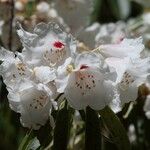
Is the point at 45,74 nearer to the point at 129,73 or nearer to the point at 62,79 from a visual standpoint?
the point at 62,79

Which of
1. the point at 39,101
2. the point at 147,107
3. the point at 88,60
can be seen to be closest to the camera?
the point at 88,60

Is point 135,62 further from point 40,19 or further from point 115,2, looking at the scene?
point 115,2

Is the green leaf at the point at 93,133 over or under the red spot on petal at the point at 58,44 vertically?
under

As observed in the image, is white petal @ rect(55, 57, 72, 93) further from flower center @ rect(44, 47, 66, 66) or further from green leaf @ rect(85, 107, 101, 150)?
green leaf @ rect(85, 107, 101, 150)

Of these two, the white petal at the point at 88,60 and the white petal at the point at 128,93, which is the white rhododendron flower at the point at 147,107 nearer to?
the white petal at the point at 128,93

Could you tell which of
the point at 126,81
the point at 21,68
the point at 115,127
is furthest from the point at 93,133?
the point at 21,68

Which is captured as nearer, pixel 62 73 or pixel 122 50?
pixel 62 73

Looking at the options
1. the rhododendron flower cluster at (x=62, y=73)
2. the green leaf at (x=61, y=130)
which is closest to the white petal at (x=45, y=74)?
the rhododendron flower cluster at (x=62, y=73)
